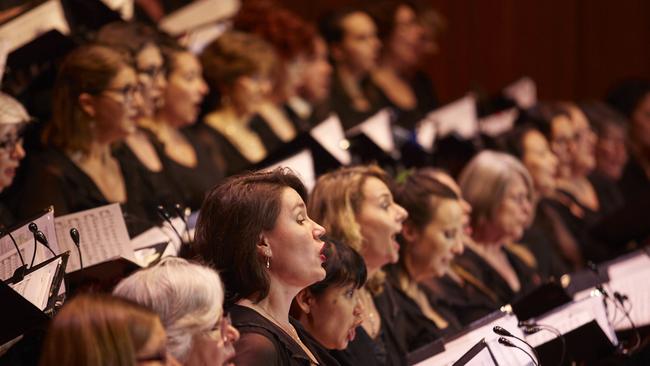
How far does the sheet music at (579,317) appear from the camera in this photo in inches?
130

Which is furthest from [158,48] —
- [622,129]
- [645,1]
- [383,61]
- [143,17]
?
[645,1]

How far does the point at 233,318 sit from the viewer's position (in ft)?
8.68

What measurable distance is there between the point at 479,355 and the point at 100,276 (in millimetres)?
1038

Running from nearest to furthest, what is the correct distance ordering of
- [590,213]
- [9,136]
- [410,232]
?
[9,136] → [410,232] → [590,213]

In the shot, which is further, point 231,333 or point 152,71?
point 152,71

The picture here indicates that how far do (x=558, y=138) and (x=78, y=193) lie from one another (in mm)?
2810

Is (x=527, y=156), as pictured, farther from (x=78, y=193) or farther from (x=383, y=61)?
(x=78, y=193)

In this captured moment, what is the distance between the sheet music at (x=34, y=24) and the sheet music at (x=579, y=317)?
77.7 inches

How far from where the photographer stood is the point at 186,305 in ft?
7.41

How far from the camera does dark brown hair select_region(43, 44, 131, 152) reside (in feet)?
12.5

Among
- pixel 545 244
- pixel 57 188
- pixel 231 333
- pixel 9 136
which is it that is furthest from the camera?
pixel 545 244

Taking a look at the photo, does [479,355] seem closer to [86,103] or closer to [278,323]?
[278,323]

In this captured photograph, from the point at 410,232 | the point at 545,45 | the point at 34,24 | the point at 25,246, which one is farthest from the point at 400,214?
the point at 545,45

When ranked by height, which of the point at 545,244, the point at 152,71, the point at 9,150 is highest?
the point at 9,150
